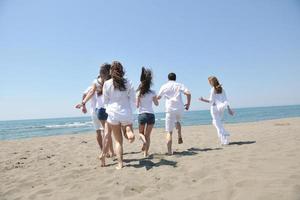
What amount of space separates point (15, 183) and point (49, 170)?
917mm

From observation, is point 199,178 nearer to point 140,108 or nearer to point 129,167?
point 129,167

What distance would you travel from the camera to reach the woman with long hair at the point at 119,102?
4.91 meters

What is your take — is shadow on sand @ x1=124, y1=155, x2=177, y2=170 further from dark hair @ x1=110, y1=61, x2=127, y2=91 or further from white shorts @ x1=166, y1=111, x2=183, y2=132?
dark hair @ x1=110, y1=61, x2=127, y2=91

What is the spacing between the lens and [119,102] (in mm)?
4973

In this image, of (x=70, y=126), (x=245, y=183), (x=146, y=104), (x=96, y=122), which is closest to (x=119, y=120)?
(x=146, y=104)

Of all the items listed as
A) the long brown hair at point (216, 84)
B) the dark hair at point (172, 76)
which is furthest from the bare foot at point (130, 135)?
the long brown hair at point (216, 84)

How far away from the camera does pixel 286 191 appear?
310 cm

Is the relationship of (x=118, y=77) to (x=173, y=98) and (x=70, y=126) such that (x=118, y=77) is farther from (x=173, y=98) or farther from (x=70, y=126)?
(x=70, y=126)

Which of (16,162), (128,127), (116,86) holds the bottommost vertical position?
(16,162)

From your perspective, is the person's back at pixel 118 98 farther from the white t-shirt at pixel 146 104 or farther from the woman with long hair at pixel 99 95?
the white t-shirt at pixel 146 104

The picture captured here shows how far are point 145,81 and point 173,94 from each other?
84cm

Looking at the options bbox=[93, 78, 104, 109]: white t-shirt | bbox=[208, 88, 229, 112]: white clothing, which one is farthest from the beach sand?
bbox=[208, 88, 229, 112]: white clothing

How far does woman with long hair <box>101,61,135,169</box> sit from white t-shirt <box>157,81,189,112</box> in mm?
1561

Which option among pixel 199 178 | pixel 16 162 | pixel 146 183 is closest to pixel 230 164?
pixel 199 178
